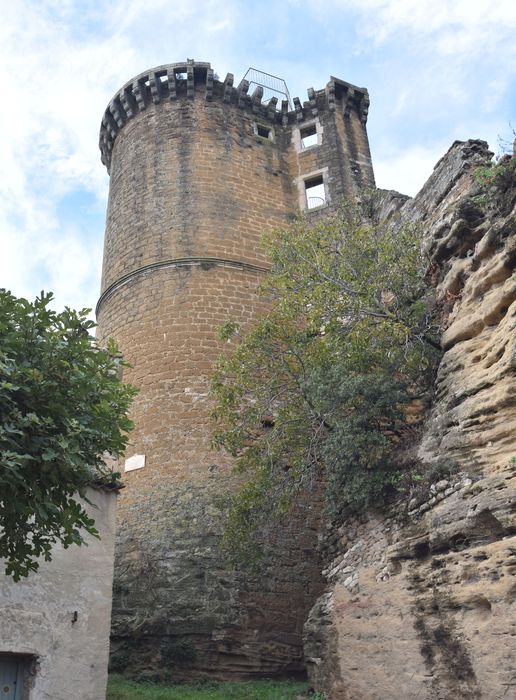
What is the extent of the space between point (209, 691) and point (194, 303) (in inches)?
291

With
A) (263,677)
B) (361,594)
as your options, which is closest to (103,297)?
(263,677)

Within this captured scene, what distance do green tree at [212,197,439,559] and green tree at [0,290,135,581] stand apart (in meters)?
3.36

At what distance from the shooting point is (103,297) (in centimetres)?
1630

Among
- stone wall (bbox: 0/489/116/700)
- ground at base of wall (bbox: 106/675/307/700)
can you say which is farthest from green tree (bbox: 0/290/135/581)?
ground at base of wall (bbox: 106/675/307/700)

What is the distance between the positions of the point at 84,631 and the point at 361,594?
3.29 meters

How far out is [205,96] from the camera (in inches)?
701

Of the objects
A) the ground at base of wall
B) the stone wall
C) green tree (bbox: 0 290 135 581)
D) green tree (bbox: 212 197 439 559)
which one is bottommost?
the ground at base of wall

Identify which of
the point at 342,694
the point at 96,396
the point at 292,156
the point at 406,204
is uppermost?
the point at 292,156

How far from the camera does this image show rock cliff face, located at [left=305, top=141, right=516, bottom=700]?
6.72 m

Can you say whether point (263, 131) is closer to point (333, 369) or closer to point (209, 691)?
point (333, 369)

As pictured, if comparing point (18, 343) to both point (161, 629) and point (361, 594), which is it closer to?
point (361, 594)

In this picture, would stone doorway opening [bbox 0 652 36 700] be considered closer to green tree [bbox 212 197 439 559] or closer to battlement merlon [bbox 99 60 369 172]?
green tree [bbox 212 197 439 559]

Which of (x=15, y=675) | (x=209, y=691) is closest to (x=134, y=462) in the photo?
(x=209, y=691)

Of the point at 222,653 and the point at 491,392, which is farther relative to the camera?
the point at 222,653
